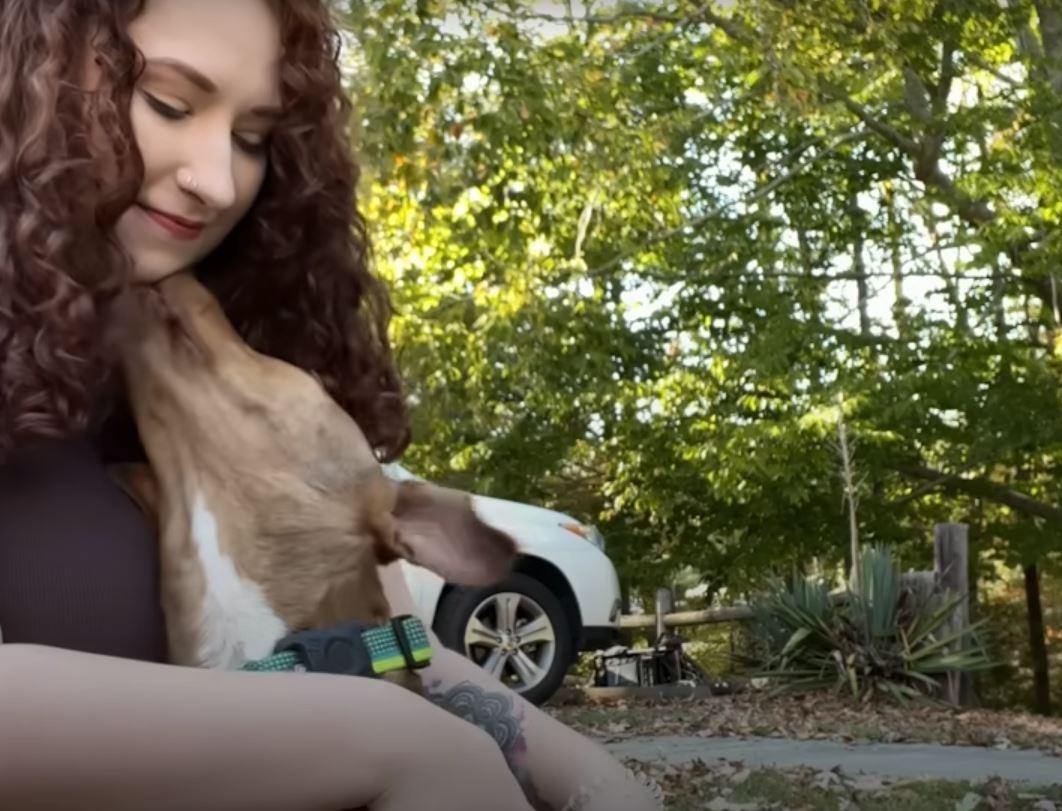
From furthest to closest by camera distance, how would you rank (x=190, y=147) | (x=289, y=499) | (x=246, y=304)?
(x=246, y=304)
(x=190, y=147)
(x=289, y=499)

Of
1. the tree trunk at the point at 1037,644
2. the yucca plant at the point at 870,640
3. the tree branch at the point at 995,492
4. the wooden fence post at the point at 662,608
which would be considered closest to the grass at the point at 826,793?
the yucca plant at the point at 870,640

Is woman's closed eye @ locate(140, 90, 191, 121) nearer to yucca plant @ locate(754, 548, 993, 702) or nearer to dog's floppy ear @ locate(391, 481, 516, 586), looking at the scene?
dog's floppy ear @ locate(391, 481, 516, 586)

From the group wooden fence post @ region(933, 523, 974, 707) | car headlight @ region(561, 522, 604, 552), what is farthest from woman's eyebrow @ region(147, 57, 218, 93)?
wooden fence post @ region(933, 523, 974, 707)

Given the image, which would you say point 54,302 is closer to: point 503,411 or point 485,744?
point 485,744

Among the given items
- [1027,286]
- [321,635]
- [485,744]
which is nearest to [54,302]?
[321,635]

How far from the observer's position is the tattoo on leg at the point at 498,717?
1445 millimetres

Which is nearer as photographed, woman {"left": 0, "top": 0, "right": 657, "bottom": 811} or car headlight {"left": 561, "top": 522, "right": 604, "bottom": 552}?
woman {"left": 0, "top": 0, "right": 657, "bottom": 811}

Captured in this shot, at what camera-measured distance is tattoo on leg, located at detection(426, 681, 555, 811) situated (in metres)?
1.45

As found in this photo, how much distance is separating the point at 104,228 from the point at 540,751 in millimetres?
515

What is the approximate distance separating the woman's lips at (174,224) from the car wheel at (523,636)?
7874 mm

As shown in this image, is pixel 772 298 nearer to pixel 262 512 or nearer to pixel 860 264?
pixel 860 264

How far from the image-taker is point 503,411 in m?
19.7

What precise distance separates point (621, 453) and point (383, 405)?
18.3 metres

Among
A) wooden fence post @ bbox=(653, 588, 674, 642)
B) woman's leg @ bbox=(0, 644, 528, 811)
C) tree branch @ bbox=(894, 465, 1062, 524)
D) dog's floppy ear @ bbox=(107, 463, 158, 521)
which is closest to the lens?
woman's leg @ bbox=(0, 644, 528, 811)
